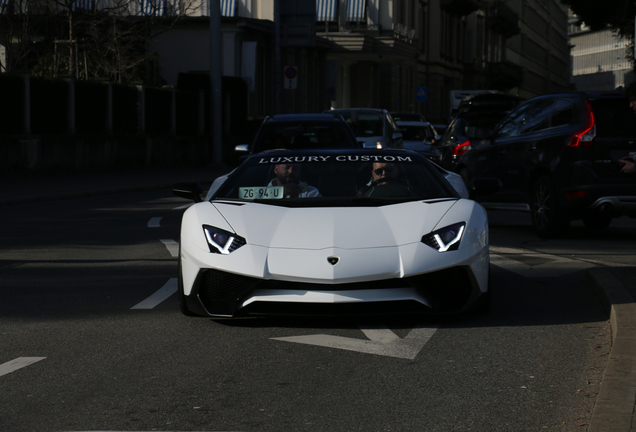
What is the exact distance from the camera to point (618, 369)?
193 inches

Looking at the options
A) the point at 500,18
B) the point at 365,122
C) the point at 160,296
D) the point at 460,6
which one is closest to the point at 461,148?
the point at 365,122

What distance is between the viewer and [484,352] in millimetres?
5645

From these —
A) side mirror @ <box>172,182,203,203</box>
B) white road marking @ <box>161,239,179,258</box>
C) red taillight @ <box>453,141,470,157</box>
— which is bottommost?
white road marking @ <box>161,239,179,258</box>

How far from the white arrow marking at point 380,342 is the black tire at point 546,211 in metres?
5.63

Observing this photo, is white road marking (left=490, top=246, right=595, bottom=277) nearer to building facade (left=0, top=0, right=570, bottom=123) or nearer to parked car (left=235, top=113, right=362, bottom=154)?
parked car (left=235, top=113, right=362, bottom=154)

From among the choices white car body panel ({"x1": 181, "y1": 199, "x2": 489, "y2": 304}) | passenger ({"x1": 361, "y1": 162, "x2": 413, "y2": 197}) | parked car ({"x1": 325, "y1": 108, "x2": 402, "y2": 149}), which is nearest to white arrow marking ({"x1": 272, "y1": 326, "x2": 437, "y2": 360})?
white car body panel ({"x1": 181, "y1": 199, "x2": 489, "y2": 304})

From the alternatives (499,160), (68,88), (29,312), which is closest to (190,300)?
(29,312)

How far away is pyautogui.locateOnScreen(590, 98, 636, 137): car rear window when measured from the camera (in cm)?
1093

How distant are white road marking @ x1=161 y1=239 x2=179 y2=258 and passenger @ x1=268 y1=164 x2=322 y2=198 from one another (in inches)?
121

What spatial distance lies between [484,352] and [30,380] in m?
2.39

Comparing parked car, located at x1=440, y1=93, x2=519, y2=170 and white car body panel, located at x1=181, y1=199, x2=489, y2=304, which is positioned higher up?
parked car, located at x1=440, y1=93, x2=519, y2=170

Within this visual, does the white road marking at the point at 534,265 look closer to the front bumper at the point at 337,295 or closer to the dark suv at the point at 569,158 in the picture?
the dark suv at the point at 569,158

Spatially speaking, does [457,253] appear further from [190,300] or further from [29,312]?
[29,312]

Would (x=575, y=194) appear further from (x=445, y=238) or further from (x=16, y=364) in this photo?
(x=16, y=364)
